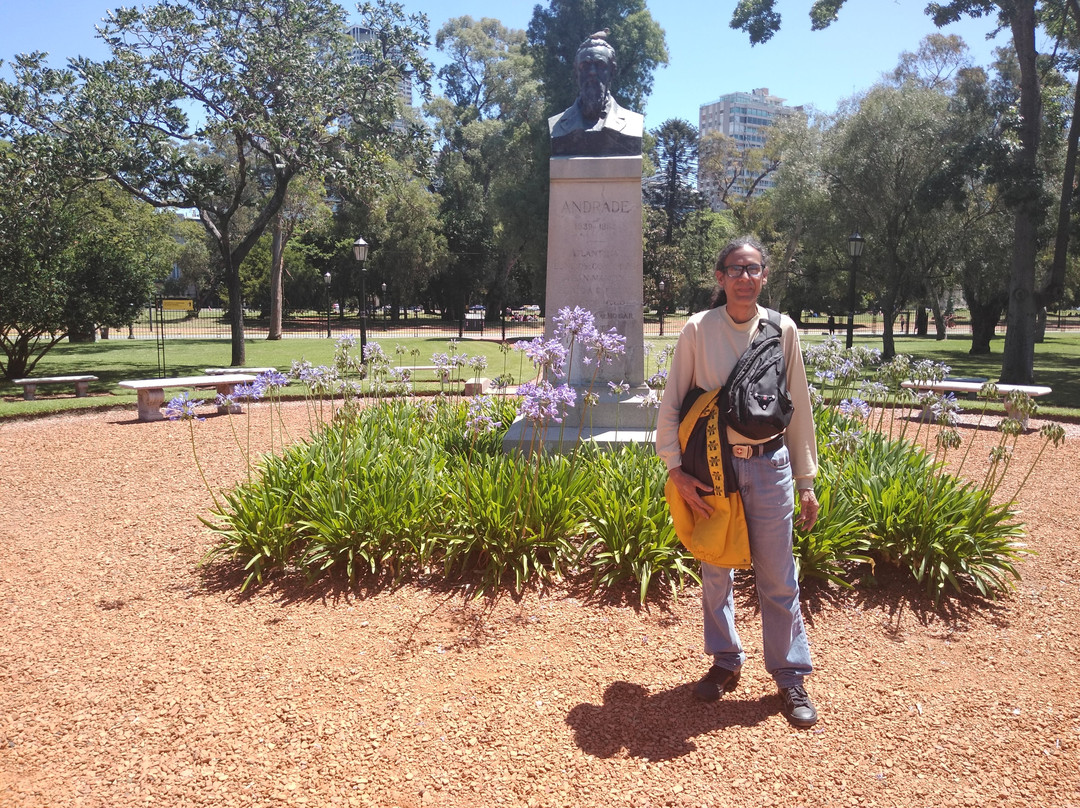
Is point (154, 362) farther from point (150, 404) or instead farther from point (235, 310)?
point (150, 404)

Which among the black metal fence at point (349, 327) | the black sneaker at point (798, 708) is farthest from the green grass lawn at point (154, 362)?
the black sneaker at point (798, 708)

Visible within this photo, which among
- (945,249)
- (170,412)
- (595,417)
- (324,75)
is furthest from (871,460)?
(945,249)

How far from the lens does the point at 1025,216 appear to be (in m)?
14.9

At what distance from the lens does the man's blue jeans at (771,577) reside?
2.80 metres

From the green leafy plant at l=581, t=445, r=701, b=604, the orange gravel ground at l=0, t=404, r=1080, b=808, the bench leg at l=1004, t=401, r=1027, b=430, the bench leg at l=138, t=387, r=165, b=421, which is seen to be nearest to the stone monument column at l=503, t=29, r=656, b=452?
the green leafy plant at l=581, t=445, r=701, b=604

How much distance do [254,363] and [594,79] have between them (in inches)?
615

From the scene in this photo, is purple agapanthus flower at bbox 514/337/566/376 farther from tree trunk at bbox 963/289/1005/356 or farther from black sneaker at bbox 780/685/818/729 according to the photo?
tree trunk at bbox 963/289/1005/356

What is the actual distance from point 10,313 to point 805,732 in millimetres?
15633

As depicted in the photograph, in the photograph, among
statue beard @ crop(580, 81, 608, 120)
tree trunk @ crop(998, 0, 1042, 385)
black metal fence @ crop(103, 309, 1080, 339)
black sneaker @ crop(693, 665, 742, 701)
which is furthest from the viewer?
black metal fence @ crop(103, 309, 1080, 339)

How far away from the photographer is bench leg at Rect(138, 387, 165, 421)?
10219mm

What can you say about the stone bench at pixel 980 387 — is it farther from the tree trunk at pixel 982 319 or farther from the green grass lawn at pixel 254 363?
the tree trunk at pixel 982 319

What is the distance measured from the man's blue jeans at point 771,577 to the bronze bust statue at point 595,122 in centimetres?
458

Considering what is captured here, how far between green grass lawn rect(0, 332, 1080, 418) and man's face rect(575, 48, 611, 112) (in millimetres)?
2968

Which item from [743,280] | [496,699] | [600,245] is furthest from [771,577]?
[600,245]
